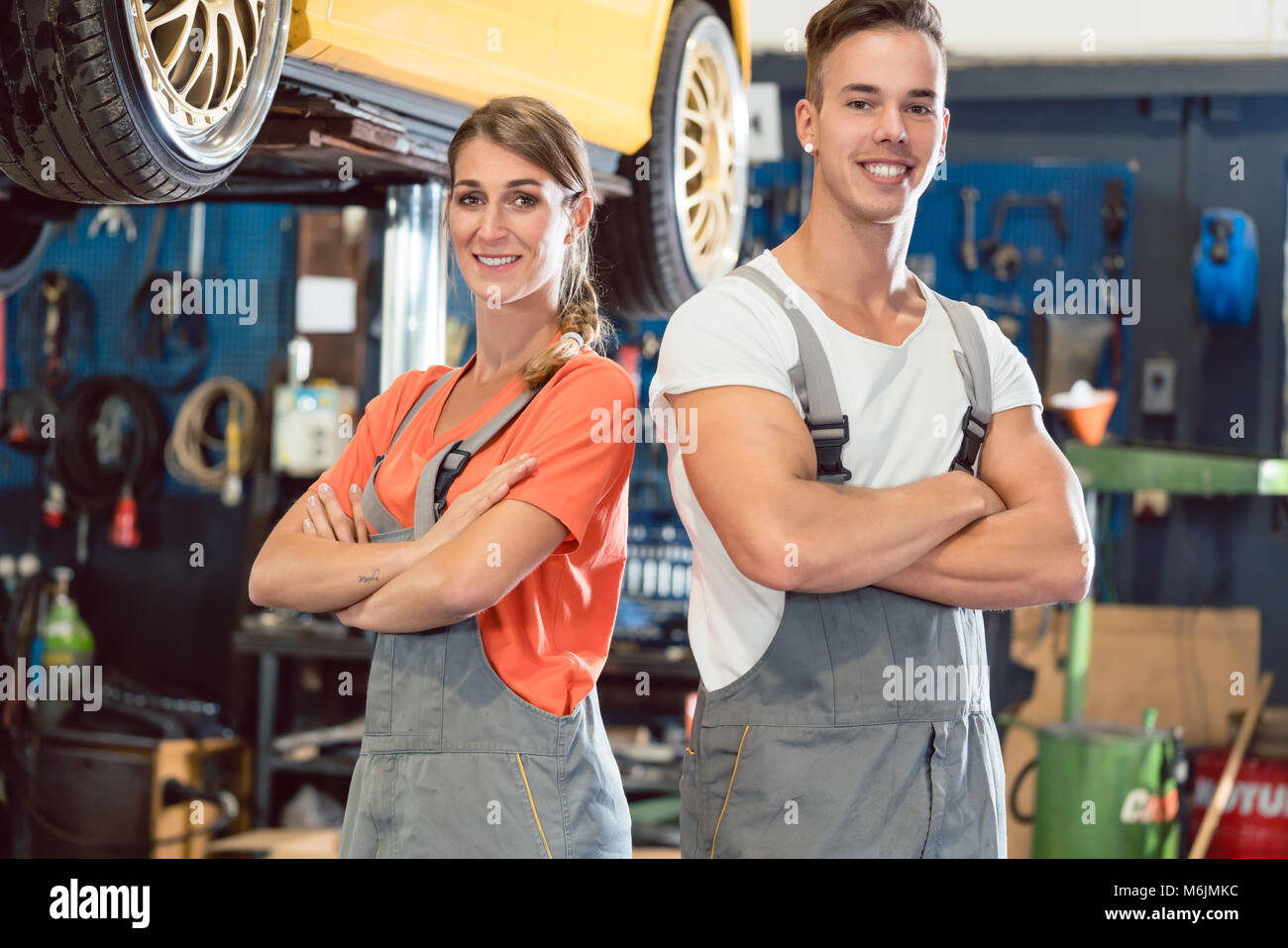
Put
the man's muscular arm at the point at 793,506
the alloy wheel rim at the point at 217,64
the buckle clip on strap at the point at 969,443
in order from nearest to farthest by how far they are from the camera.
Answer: the man's muscular arm at the point at 793,506
the buckle clip on strap at the point at 969,443
the alloy wheel rim at the point at 217,64

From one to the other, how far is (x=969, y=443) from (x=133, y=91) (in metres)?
1.15

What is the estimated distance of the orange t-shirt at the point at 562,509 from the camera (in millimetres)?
1463

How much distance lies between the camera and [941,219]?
5.49 m

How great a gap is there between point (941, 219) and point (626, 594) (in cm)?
215

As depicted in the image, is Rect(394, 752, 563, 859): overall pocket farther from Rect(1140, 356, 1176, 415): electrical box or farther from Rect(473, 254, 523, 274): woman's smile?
Rect(1140, 356, 1176, 415): electrical box

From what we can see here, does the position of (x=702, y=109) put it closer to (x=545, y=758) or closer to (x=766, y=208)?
(x=545, y=758)

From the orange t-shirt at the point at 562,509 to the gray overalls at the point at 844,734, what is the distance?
18 centimetres

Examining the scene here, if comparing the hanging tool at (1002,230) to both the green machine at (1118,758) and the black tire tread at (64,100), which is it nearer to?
the green machine at (1118,758)

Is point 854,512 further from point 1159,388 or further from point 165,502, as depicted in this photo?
point 165,502

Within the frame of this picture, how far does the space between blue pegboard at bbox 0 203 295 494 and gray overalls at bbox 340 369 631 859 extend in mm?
4543

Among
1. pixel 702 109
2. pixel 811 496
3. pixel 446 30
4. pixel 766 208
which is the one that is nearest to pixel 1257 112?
pixel 766 208
